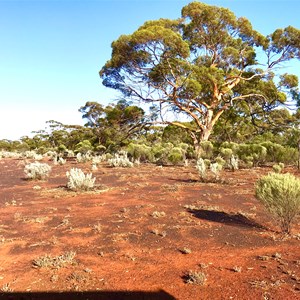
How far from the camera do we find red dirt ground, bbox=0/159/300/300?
3752 millimetres

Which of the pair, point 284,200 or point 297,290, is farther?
point 284,200

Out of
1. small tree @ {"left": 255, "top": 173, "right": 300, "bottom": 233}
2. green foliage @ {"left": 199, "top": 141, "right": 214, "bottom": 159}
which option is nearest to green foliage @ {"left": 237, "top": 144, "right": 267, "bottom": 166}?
green foliage @ {"left": 199, "top": 141, "right": 214, "bottom": 159}

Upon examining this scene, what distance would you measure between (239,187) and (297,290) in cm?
758

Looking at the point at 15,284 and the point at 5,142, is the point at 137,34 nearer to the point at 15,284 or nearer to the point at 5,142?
the point at 15,284

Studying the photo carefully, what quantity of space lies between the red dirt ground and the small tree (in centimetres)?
33

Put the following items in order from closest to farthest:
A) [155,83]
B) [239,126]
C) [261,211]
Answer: [261,211] → [155,83] → [239,126]

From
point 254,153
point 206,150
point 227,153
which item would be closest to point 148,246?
point 254,153

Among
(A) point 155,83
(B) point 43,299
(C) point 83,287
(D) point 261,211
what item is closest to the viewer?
(B) point 43,299

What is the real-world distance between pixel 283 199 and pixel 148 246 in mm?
2711

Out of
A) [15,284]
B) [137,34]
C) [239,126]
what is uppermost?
[137,34]

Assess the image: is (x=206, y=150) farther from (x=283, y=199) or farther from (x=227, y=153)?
(x=283, y=199)

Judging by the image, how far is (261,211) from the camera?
7492mm

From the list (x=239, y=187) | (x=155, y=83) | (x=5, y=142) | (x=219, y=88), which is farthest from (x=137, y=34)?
(x=5, y=142)

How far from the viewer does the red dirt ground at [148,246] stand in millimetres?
3752
